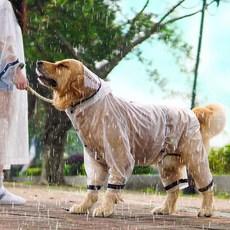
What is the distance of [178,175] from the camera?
299 inches

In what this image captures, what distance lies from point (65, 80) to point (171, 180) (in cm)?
185

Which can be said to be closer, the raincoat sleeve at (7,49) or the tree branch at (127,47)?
the raincoat sleeve at (7,49)

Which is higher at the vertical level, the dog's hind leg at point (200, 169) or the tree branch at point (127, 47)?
the tree branch at point (127, 47)

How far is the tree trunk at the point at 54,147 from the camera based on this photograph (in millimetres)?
23641

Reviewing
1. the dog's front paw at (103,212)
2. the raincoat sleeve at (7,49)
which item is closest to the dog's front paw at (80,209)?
the dog's front paw at (103,212)

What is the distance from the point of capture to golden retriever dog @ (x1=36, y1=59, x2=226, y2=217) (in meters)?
6.54

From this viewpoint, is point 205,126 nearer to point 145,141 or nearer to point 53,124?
point 145,141

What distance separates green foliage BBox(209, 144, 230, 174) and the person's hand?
14.5 metres

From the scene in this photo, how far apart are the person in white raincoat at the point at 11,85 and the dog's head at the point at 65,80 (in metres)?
0.78

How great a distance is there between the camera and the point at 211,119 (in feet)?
24.9

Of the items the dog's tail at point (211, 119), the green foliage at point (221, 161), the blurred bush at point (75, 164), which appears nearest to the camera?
the dog's tail at point (211, 119)

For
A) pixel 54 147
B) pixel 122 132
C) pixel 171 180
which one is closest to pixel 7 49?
pixel 122 132

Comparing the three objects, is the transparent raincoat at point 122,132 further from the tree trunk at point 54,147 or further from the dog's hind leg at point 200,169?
the tree trunk at point 54,147

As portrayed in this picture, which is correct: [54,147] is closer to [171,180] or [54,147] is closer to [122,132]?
[171,180]
